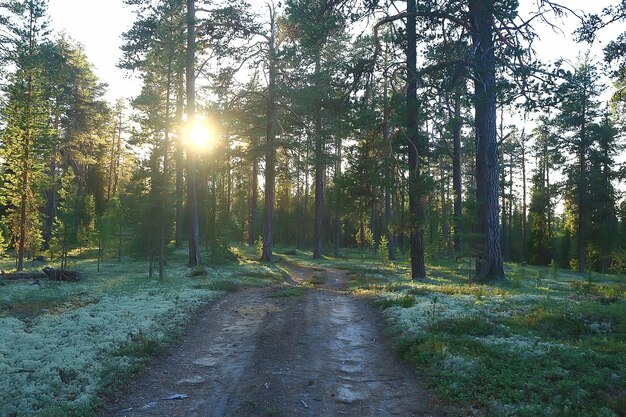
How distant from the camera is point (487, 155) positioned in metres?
16.8

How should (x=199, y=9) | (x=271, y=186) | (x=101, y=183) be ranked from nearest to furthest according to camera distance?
(x=199, y=9) → (x=271, y=186) → (x=101, y=183)

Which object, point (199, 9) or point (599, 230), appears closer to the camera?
point (199, 9)

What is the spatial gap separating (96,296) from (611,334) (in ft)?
52.9

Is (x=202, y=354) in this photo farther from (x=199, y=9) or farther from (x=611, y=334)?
(x=199, y=9)

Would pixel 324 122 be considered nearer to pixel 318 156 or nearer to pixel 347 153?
pixel 318 156

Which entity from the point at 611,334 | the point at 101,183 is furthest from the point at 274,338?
the point at 101,183

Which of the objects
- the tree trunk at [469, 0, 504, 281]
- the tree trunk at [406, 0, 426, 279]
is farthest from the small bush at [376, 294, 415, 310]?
the tree trunk at [469, 0, 504, 281]

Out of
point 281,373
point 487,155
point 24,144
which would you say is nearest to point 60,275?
point 24,144

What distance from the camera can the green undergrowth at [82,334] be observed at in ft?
21.4

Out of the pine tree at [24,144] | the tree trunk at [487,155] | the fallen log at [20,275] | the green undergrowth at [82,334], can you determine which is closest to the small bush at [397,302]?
the green undergrowth at [82,334]

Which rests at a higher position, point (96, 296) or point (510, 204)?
point (510, 204)

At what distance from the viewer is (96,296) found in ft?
51.4

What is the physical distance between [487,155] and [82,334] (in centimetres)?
1531

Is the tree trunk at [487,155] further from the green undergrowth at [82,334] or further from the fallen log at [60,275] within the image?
the fallen log at [60,275]
